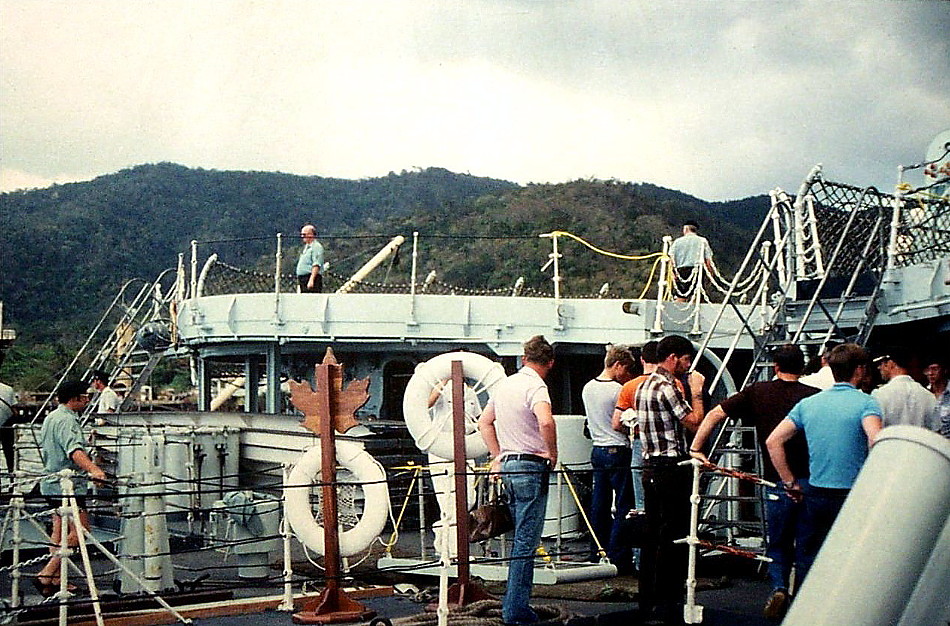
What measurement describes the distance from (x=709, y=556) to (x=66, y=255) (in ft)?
13.3

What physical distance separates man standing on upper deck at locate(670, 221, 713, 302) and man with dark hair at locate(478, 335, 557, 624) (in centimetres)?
407

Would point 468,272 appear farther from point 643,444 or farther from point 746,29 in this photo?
point 643,444

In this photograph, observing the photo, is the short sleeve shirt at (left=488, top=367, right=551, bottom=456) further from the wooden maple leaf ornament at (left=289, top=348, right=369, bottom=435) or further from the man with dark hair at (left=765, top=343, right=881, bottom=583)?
the man with dark hair at (left=765, top=343, right=881, bottom=583)

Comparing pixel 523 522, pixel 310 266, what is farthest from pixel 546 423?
pixel 310 266

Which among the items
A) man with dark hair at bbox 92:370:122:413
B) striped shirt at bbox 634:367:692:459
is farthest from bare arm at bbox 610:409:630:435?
man with dark hair at bbox 92:370:122:413

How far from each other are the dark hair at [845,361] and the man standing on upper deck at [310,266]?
17.0 ft

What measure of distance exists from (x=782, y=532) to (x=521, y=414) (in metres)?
1.10

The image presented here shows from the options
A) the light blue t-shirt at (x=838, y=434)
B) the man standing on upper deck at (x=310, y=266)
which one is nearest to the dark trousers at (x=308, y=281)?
the man standing on upper deck at (x=310, y=266)

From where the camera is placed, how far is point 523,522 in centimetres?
406

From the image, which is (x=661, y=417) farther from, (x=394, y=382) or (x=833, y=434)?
(x=394, y=382)

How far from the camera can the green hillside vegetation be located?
6297 millimetres

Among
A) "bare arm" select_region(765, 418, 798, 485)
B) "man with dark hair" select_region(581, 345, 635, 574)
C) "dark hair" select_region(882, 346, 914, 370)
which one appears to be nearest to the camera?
"bare arm" select_region(765, 418, 798, 485)

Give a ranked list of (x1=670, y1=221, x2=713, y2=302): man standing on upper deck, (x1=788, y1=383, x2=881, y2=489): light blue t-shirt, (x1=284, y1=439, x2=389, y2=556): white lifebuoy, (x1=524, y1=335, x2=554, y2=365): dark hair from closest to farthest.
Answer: (x1=788, y1=383, x2=881, y2=489): light blue t-shirt < (x1=524, y1=335, x2=554, y2=365): dark hair < (x1=284, y1=439, x2=389, y2=556): white lifebuoy < (x1=670, y1=221, x2=713, y2=302): man standing on upper deck

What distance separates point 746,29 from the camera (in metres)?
7.80
